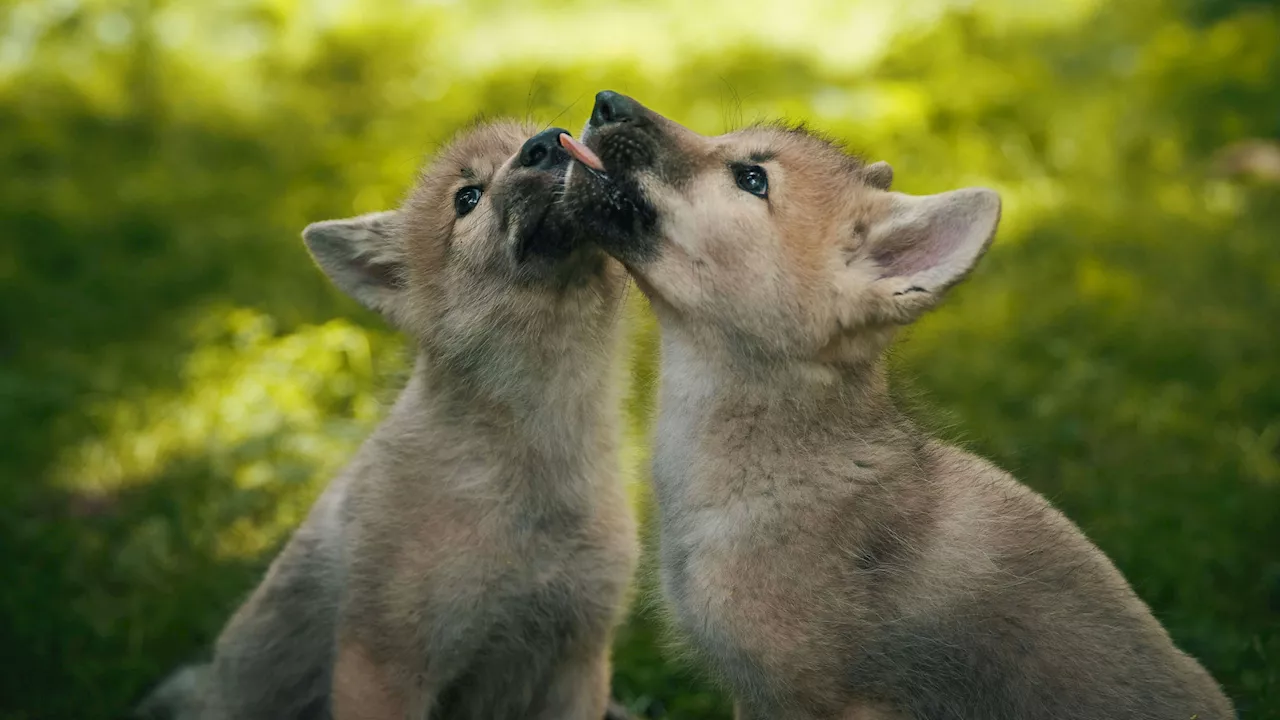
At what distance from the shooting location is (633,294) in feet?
14.9

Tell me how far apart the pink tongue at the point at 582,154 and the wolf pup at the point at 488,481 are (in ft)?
0.39

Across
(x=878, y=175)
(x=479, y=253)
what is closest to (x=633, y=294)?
(x=479, y=253)

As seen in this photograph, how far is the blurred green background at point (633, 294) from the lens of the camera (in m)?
5.71

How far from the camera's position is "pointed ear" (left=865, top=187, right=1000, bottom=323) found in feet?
11.8

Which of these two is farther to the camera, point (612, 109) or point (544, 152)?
point (544, 152)

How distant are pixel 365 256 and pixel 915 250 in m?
1.94

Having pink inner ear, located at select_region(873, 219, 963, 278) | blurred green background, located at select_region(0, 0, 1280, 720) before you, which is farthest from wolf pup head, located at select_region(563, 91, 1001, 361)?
blurred green background, located at select_region(0, 0, 1280, 720)

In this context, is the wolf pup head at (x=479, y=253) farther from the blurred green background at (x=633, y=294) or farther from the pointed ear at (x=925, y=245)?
the pointed ear at (x=925, y=245)

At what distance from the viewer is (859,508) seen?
3.77 m

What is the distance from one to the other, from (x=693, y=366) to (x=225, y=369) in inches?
175

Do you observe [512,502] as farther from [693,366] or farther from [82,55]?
[82,55]

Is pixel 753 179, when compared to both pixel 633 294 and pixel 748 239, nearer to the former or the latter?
pixel 748 239

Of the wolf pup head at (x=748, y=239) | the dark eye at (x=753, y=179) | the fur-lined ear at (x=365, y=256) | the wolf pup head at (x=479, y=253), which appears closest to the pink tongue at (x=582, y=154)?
the wolf pup head at (x=748, y=239)

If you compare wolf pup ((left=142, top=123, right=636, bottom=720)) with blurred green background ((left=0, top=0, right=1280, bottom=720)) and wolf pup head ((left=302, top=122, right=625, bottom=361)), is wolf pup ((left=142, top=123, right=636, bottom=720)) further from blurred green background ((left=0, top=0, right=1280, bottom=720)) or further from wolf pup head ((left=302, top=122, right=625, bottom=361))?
blurred green background ((left=0, top=0, right=1280, bottom=720))
